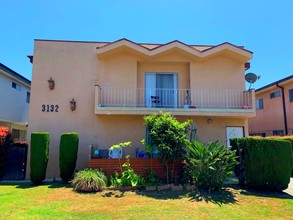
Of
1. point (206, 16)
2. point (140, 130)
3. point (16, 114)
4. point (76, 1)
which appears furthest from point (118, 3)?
point (16, 114)

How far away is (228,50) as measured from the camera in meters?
13.3

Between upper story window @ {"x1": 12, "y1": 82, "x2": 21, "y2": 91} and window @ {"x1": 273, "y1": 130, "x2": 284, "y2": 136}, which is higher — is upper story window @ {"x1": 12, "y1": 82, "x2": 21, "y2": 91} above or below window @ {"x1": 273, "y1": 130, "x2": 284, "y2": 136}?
above

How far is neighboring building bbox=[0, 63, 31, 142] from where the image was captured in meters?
16.5

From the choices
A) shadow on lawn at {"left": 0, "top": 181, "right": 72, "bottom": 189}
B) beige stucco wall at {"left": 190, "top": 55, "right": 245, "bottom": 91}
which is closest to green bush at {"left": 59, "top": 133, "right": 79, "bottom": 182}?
shadow on lawn at {"left": 0, "top": 181, "right": 72, "bottom": 189}

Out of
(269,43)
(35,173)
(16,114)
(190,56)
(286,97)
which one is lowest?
(35,173)

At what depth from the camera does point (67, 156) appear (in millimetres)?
10680

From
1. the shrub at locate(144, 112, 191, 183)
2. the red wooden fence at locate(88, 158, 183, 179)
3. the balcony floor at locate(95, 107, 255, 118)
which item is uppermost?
the balcony floor at locate(95, 107, 255, 118)

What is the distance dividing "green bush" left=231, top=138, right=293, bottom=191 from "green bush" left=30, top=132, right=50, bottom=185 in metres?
8.64

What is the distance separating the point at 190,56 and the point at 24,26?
928cm

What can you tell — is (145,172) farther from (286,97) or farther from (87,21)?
(286,97)

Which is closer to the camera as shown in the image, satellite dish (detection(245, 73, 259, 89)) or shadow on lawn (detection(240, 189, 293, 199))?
shadow on lawn (detection(240, 189, 293, 199))

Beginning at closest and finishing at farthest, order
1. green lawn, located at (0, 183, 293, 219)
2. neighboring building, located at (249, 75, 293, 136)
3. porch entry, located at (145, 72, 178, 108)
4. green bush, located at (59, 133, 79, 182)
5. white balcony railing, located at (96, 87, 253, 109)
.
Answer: green lawn, located at (0, 183, 293, 219) → green bush, located at (59, 133, 79, 182) → white balcony railing, located at (96, 87, 253, 109) → porch entry, located at (145, 72, 178, 108) → neighboring building, located at (249, 75, 293, 136)

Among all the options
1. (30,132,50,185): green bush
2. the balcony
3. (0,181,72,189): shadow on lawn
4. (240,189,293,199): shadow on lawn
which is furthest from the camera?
the balcony

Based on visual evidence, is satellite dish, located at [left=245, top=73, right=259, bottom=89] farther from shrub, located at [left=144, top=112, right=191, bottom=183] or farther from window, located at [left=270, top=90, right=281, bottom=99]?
window, located at [left=270, top=90, right=281, bottom=99]
